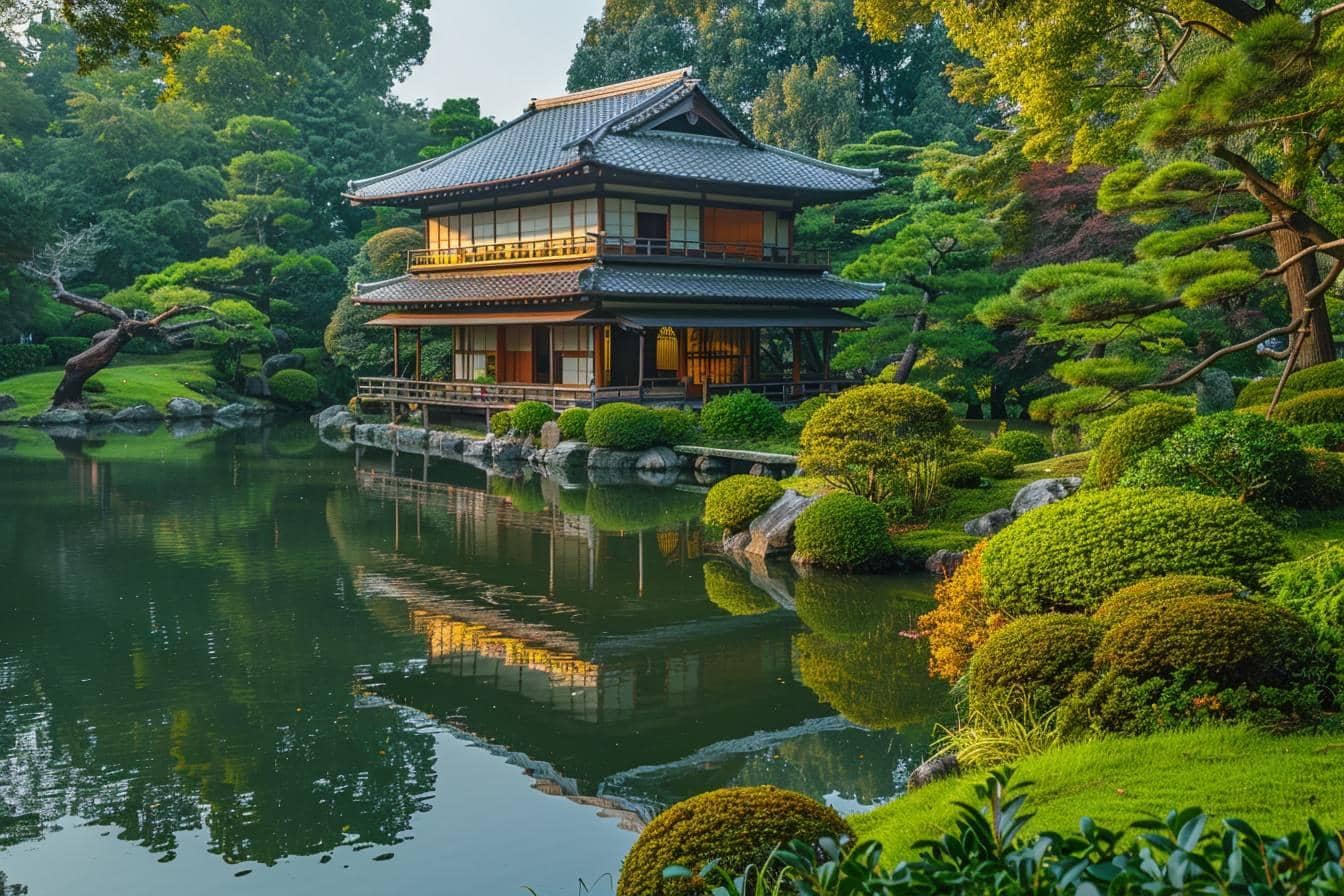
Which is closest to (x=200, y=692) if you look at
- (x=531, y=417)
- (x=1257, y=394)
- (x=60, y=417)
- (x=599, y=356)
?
(x=1257, y=394)

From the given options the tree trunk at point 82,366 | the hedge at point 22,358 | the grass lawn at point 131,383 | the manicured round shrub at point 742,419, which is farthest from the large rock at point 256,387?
the manicured round shrub at point 742,419

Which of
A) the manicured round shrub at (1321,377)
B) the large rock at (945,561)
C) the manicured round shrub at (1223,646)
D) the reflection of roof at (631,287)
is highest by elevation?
the reflection of roof at (631,287)

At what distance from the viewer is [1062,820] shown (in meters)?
5.36

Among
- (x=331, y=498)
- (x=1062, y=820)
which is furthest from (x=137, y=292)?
(x=1062, y=820)

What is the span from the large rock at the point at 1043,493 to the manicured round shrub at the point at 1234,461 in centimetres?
252

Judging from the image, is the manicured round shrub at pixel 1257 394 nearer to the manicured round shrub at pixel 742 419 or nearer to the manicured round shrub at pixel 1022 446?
the manicured round shrub at pixel 1022 446

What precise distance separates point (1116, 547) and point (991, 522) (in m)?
5.56

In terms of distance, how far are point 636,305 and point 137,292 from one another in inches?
662

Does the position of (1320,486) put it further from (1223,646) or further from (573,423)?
(573,423)

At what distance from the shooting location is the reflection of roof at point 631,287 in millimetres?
28750

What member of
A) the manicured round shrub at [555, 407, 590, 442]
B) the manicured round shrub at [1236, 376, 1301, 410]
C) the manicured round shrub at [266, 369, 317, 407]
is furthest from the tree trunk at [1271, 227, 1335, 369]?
the manicured round shrub at [266, 369, 317, 407]

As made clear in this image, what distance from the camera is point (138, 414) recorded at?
118 feet

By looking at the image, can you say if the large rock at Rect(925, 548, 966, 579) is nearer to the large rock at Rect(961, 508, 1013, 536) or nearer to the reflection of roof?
the large rock at Rect(961, 508, 1013, 536)

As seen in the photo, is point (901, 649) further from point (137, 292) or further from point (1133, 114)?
point (137, 292)
